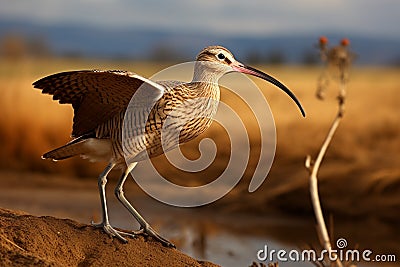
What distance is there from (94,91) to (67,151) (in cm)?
53

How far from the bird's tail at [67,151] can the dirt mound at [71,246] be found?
58 centimetres

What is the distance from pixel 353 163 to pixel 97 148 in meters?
7.13

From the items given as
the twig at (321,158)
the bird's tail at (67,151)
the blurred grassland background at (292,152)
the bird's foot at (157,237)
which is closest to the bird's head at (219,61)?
the twig at (321,158)

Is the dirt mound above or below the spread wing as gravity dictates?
below

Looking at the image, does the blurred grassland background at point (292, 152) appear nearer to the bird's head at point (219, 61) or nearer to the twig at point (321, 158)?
the twig at point (321, 158)

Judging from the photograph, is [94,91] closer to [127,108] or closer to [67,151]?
[127,108]

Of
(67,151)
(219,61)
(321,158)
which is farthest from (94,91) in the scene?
(321,158)

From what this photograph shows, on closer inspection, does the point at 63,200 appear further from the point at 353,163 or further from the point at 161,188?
the point at 353,163

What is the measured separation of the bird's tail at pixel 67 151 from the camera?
644 centimetres

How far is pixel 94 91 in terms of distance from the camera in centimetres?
626

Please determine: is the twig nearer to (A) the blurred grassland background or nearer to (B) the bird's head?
(B) the bird's head

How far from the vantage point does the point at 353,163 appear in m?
12.9

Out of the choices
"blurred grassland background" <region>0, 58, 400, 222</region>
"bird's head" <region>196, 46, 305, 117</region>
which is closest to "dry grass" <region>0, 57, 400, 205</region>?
"blurred grassland background" <region>0, 58, 400, 222</region>

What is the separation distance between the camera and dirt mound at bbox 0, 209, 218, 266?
5492mm
